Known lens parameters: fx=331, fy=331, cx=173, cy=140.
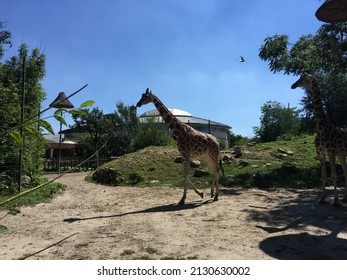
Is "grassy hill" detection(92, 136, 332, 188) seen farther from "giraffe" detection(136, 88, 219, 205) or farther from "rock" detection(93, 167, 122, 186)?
"giraffe" detection(136, 88, 219, 205)

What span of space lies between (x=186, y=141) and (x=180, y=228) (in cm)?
341

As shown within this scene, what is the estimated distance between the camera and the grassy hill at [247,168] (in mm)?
12828

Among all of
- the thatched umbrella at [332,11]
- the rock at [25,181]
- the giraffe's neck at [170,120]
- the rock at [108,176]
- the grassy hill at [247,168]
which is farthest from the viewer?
the rock at [108,176]

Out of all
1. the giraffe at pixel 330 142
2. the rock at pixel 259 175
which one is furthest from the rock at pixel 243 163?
the giraffe at pixel 330 142

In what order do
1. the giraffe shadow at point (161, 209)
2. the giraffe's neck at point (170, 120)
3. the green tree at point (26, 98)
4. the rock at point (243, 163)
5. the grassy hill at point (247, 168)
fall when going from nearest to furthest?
the giraffe shadow at point (161, 209) → the giraffe's neck at point (170, 120) → the green tree at point (26, 98) → the grassy hill at point (247, 168) → the rock at point (243, 163)

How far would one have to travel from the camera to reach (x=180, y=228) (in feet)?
21.5

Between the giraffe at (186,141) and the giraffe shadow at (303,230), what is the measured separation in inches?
84.4

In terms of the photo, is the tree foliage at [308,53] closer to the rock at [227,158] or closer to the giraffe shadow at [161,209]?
the rock at [227,158]

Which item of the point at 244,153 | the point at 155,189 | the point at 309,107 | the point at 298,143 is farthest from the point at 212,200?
the point at 309,107

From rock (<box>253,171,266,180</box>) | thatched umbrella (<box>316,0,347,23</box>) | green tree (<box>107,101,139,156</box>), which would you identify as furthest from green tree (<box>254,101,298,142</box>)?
thatched umbrella (<box>316,0,347,23</box>)

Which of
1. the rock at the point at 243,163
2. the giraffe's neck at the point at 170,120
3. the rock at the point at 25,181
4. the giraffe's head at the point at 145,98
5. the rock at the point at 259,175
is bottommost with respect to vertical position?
the rock at the point at 25,181

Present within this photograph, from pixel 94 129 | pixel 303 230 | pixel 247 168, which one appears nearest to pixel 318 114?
pixel 303 230

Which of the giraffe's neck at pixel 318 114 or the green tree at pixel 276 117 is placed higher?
the green tree at pixel 276 117

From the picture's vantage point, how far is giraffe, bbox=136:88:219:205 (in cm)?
951
